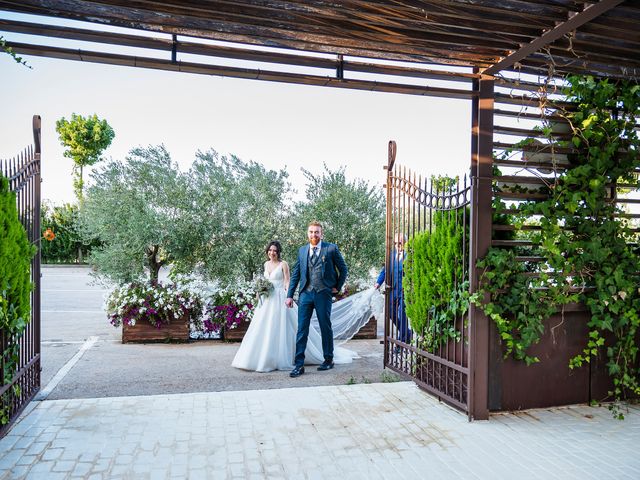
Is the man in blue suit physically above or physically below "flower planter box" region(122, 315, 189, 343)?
above

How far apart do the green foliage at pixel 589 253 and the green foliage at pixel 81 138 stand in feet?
126

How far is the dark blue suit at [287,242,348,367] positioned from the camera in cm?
661

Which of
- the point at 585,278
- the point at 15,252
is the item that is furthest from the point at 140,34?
the point at 585,278

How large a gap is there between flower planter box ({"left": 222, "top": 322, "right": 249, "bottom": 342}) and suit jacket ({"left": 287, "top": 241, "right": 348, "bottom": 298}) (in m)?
2.23

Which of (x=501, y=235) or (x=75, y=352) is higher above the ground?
(x=501, y=235)

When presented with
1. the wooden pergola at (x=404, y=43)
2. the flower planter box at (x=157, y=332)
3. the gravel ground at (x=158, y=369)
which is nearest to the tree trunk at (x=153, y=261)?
the gravel ground at (x=158, y=369)

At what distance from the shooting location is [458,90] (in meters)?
4.79

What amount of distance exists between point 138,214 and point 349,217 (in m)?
4.21

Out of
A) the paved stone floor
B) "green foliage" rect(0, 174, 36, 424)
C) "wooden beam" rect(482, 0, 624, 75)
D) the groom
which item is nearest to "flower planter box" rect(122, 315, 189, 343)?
the groom

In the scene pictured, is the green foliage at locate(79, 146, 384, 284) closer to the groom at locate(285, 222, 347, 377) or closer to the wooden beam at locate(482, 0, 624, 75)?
the groom at locate(285, 222, 347, 377)

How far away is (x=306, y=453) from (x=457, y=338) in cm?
188

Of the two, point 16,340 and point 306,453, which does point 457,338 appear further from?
point 16,340

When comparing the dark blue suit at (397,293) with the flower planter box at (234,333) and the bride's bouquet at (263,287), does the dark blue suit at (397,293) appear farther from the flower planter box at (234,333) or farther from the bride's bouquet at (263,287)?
the flower planter box at (234,333)

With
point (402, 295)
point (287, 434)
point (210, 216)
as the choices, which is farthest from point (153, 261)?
point (287, 434)
